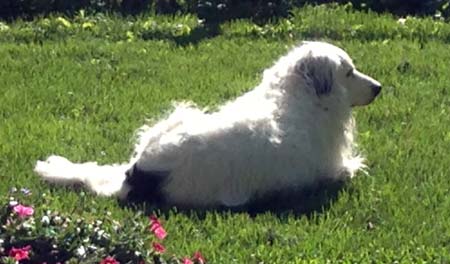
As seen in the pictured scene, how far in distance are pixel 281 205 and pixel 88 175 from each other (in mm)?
1227

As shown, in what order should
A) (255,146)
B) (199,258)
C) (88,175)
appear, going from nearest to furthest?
(199,258), (255,146), (88,175)

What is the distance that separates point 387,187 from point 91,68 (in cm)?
421

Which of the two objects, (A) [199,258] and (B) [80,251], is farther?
(A) [199,258]

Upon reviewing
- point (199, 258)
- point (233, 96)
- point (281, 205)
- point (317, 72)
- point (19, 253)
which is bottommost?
point (233, 96)

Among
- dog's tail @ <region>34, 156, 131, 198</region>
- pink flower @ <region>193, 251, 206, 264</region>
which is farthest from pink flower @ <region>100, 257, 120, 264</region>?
dog's tail @ <region>34, 156, 131, 198</region>

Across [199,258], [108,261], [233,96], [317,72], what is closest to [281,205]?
[317,72]

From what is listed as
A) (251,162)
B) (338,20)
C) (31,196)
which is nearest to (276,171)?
(251,162)

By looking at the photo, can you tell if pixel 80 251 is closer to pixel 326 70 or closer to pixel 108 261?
pixel 108 261

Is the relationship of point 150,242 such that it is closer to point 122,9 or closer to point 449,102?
point 449,102

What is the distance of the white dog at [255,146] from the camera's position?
7676 millimetres

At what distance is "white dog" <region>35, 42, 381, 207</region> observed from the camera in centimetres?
768

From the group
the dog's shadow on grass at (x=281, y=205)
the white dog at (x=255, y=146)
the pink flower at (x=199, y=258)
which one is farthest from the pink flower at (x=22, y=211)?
the white dog at (x=255, y=146)

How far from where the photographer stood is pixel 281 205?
308 inches

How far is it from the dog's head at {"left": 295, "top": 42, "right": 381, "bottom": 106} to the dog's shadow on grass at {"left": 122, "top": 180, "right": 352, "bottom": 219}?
636mm
